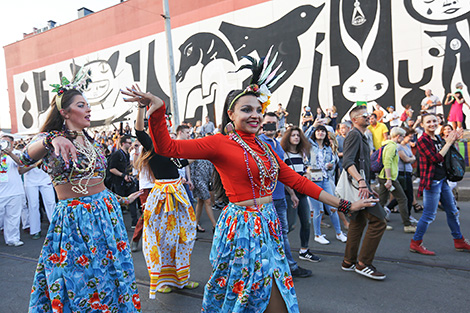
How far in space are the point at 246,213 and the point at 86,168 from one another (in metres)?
1.32

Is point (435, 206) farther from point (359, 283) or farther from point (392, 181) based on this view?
point (359, 283)

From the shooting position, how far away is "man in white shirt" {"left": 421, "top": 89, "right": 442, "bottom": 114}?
11.9 metres

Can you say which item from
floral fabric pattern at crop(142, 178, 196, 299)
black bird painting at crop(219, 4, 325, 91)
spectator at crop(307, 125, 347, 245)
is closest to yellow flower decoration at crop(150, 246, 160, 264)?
floral fabric pattern at crop(142, 178, 196, 299)

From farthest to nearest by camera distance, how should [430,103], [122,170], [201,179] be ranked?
[430,103], [122,170], [201,179]

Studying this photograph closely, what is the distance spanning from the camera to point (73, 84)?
299cm

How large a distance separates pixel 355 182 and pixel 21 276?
4629 mm

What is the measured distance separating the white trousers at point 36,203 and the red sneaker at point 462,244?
23.4ft

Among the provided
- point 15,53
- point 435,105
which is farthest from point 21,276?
point 15,53

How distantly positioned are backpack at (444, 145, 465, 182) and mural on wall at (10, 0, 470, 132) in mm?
9554

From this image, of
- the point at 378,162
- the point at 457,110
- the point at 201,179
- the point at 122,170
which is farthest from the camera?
the point at 457,110

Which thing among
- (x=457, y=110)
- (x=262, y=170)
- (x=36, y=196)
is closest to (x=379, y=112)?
(x=457, y=110)

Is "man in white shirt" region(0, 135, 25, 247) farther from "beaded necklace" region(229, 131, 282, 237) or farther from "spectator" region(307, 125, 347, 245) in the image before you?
"beaded necklace" region(229, 131, 282, 237)

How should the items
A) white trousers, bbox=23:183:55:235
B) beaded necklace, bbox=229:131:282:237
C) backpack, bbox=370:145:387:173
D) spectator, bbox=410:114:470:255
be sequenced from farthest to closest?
white trousers, bbox=23:183:55:235, backpack, bbox=370:145:387:173, spectator, bbox=410:114:470:255, beaded necklace, bbox=229:131:282:237

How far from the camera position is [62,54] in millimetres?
25094
